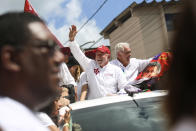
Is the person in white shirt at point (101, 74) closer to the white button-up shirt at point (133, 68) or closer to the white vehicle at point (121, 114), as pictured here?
the white button-up shirt at point (133, 68)

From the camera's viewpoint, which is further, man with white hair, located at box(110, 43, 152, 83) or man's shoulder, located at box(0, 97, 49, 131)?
man with white hair, located at box(110, 43, 152, 83)

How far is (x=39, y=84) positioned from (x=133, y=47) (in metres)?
21.4

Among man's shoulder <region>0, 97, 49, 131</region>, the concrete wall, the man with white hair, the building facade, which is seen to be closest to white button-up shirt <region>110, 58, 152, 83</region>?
the man with white hair

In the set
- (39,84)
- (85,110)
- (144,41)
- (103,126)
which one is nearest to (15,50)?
(39,84)

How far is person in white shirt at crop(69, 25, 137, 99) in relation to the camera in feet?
14.1

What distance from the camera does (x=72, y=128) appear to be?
291cm

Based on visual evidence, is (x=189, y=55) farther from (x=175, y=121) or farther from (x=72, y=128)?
(x=72, y=128)

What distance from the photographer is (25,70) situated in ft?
2.78

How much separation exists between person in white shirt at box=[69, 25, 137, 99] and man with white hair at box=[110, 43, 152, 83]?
0.91 ft

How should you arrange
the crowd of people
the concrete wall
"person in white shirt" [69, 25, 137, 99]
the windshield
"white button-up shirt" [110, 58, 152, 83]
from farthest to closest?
the concrete wall
"white button-up shirt" [110, 58, 152, 83]
"person in white shirt" [69, 25, 137, 99]
the windshield
the crowd of people

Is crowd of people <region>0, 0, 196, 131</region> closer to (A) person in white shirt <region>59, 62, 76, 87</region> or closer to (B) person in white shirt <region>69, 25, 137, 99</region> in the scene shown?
(B) person in white shirt <region>69, 25, 137, 99</region>

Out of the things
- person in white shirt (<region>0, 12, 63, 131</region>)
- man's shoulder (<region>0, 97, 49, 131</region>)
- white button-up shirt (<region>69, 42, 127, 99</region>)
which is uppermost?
person in white shirt (<region>0, 12, 63, 131</region>)

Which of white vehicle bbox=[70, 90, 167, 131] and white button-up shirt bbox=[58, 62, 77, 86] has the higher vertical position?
white button-up shirt bbox=[58, 62, 77, 86]

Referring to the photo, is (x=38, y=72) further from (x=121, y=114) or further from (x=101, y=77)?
(x=101, y=77)
